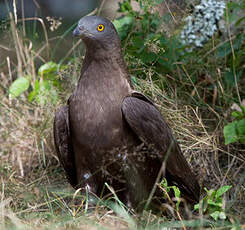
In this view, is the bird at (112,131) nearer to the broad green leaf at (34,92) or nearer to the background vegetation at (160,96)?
the background vegetation at (160,96)

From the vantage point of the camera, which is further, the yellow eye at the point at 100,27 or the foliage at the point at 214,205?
the yellow eye at the point at 100,27

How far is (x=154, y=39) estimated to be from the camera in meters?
4.04

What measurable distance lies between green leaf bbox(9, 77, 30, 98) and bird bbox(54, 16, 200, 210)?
114cm

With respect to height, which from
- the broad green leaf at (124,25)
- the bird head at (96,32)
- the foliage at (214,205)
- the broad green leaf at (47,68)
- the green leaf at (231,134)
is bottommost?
the foliage at (214,205)

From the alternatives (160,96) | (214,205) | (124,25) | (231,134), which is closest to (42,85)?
(124,25)

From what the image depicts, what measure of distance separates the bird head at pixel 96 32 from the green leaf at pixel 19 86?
4.43 feet

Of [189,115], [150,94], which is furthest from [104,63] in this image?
[189,115]

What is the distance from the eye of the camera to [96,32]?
136 inches

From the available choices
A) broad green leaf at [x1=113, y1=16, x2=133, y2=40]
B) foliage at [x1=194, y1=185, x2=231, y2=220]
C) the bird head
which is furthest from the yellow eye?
foliage at [x1=194, y1=185, x2=231, y2=220]

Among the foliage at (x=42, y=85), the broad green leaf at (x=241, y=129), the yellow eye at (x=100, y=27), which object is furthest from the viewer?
the foliage at (x=42, y=85)

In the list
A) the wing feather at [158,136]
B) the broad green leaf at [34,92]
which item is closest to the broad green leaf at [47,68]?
the broad green leaf at [34,92]

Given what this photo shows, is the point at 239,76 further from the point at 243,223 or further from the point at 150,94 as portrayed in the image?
the point at 243,223

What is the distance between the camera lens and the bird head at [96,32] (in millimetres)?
3410

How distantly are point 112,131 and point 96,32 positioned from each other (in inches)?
27.7
